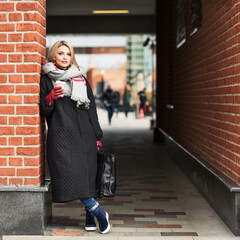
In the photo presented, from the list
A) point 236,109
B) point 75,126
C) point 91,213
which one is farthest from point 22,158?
point 236,109

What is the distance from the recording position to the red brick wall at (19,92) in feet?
14.4

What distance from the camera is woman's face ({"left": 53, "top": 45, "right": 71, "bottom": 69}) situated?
14.8 feet

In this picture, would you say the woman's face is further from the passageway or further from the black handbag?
the passageway

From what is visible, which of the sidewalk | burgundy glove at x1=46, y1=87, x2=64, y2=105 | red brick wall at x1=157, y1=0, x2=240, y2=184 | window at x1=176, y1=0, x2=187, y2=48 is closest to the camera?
burgundy glove at x1=46, y1=87, x2=64, y2=105

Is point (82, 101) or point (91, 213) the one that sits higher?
point (82, 101)

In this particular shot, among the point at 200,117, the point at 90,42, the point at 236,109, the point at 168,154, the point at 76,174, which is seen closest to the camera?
the point at 76,174

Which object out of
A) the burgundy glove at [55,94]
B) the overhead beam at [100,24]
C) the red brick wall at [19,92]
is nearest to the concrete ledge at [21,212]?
the red brick wall at [19,92]

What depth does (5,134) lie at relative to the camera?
4.43m

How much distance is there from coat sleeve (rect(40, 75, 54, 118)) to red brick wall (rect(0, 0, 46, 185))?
51 millimetres

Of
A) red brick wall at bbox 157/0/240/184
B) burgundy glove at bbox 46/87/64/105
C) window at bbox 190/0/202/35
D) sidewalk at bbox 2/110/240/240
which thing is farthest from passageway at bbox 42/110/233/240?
window at bbox 190/0/202/35

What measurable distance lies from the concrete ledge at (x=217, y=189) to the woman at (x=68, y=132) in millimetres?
1189

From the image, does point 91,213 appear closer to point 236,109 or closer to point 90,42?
point 236,109

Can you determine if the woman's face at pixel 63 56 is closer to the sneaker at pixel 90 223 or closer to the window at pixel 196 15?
the sneaker at pixel 90 223

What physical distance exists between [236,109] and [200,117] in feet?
7.27
